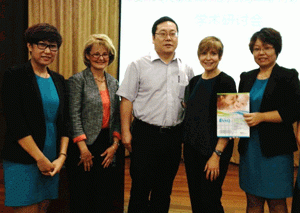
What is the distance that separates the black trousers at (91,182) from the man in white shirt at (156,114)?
0.60 ft

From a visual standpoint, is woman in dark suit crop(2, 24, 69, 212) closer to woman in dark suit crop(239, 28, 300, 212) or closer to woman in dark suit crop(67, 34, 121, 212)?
woman in dark suit crop(67, 34, 121, 212)

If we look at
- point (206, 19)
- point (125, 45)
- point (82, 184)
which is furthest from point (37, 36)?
point (206, 19)

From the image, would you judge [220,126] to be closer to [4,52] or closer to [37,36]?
[37,36]

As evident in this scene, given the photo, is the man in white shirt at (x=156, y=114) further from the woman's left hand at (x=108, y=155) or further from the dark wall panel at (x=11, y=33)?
the dark wall panel at (x=11, y=33)

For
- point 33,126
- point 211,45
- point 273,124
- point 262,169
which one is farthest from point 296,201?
point 33,126

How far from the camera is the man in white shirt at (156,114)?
169 centimetres

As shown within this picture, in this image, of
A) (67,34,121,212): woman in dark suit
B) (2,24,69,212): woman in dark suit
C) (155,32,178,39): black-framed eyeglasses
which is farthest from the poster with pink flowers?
(2,24,69,212): woman in dark suit

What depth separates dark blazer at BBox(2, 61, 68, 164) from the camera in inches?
50.8

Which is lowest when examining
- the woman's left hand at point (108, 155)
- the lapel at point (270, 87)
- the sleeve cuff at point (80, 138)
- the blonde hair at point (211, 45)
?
the woman's left hand at point (108, 155)

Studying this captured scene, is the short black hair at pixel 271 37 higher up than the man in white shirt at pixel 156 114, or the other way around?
the short black hair at pixel 271 37

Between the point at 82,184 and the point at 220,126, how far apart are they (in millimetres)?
960

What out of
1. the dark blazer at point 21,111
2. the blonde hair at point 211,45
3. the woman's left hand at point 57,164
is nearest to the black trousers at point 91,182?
the woman's left hand at point 57,164

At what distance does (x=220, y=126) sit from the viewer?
55.9 inches

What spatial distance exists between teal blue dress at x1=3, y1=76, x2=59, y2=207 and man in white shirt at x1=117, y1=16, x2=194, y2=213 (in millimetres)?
478
